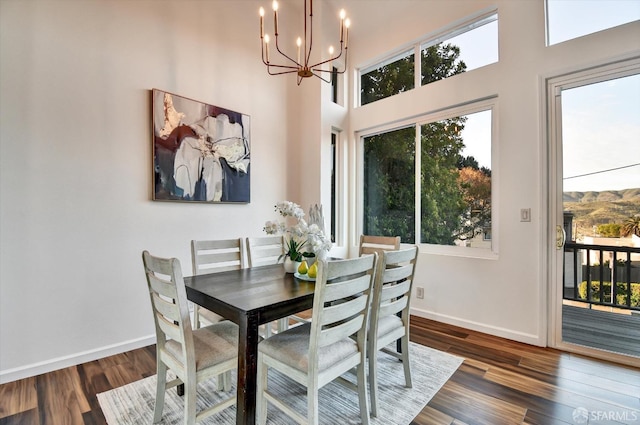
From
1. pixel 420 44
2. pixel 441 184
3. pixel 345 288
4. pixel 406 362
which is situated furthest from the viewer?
pixel 420 44

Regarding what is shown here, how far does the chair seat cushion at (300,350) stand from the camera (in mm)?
1431

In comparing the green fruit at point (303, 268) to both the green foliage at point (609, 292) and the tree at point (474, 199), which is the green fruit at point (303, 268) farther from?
the green foliage at point (609, 292)

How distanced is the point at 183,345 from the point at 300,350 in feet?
1.83

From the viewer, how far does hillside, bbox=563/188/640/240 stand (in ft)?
7.48

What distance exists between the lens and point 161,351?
1.59m

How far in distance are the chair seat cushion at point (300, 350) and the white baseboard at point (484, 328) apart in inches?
76.3

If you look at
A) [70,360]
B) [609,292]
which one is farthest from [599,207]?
[70,360]

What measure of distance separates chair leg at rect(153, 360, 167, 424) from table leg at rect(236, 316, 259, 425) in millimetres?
578

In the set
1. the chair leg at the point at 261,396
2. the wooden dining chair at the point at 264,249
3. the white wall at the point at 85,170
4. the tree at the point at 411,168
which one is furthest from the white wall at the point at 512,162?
the white wall at the point at 85,170

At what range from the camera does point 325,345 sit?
1.39 meters

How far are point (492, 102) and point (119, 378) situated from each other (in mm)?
3998

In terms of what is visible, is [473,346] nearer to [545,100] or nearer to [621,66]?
[545,100]

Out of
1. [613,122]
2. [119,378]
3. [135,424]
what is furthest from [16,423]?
[613,122]

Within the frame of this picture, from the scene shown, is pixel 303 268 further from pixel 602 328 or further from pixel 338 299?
pixel 602 328
